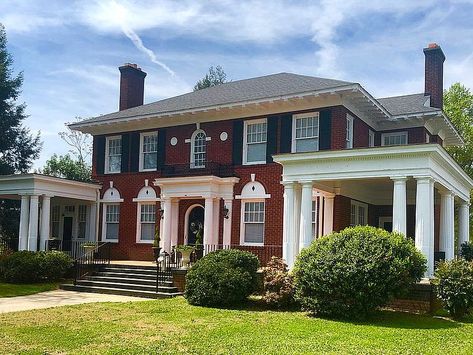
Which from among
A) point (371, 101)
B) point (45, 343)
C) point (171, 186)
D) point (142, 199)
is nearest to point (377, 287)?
point (45, 343)

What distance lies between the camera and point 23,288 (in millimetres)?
19609

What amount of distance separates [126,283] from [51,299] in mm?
2701

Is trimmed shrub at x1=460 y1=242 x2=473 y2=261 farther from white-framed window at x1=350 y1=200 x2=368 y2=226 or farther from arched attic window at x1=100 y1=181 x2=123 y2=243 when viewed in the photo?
arched attic window at x1=100 y1=181 x2=123 y2=243

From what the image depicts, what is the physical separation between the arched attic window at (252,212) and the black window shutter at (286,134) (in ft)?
5.48

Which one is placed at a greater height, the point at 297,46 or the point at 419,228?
the point at 297,46

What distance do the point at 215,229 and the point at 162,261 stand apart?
3754mm

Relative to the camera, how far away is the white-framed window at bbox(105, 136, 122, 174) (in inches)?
1028

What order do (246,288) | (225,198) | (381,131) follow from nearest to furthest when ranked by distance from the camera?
(246,288) < (225,198) < (381,131)

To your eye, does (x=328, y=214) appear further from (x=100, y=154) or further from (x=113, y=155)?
(x=100, y=154)

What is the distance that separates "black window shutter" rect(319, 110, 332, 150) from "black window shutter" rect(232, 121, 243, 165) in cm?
345

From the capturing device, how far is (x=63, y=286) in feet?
65.3

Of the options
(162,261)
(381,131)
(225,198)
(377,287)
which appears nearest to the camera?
(377,287)

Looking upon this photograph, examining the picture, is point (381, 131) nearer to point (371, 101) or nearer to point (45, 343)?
A: point (371, 101)

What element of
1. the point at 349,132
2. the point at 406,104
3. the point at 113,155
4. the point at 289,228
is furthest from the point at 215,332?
the point at 113,155
